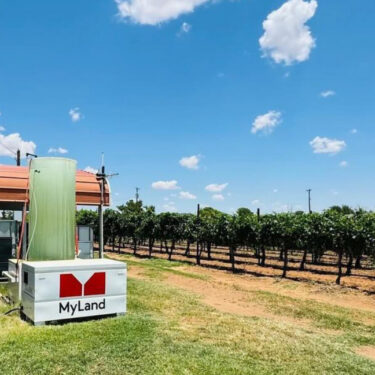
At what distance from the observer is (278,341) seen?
7.22m

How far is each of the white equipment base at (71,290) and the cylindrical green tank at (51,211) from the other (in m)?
0.89

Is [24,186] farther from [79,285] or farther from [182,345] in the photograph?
[182,345]

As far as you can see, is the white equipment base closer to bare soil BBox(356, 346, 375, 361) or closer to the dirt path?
the dirt path

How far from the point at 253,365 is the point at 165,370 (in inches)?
53.3

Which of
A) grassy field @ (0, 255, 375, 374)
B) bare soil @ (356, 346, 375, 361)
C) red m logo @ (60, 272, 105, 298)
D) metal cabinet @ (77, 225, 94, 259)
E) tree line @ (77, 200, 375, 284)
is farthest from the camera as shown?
tree line @ (77, 200, 375, 284)

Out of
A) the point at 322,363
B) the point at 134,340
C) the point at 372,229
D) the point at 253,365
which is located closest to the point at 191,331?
the point at 134,340

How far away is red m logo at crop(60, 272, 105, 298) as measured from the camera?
752cm

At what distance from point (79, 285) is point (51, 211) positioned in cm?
203

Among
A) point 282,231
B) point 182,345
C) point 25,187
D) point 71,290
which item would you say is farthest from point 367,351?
point 282,231

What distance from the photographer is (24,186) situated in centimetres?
1083

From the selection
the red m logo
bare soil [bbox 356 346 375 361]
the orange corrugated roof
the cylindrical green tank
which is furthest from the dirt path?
the cylindrical green tank

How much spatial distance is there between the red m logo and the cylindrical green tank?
1457mm

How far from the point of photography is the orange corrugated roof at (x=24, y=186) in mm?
10789

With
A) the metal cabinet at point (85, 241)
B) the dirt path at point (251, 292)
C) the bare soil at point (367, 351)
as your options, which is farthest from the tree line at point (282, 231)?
the bare soil at point (367, 351)
